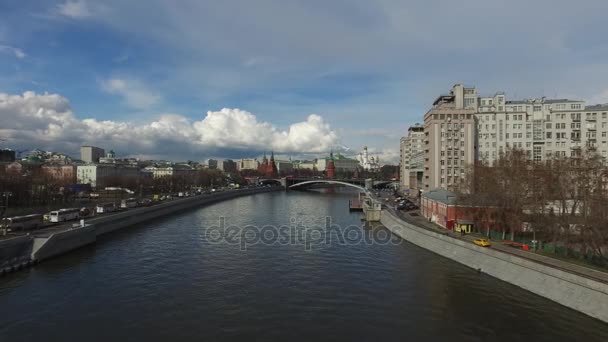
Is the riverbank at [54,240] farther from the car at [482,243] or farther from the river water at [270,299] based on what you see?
the car at [482,243]

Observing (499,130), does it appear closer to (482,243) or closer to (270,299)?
(482,243)

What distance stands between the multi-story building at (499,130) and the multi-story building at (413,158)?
14.7m

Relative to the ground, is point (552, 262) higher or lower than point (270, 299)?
higher

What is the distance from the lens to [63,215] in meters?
46.9

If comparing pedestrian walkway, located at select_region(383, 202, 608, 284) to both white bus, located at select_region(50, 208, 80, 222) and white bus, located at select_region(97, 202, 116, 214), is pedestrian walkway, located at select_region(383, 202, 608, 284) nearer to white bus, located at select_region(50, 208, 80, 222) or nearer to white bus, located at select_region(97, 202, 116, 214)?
white bus, located at select_region(50, 208, 80, 222)

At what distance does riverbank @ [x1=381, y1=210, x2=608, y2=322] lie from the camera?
2188cm

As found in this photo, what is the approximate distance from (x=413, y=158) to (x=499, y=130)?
105 feet

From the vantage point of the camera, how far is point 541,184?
34594 mm

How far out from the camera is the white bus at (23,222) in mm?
37562

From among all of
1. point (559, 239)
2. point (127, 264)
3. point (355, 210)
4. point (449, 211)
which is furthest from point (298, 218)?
point (559, 239)

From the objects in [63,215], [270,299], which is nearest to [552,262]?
[270,299]

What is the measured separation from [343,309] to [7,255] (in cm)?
2740

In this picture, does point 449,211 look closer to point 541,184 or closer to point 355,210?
point 541,184

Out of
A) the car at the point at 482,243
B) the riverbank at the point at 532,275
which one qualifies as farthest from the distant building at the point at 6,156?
the car at the point at 482,243
